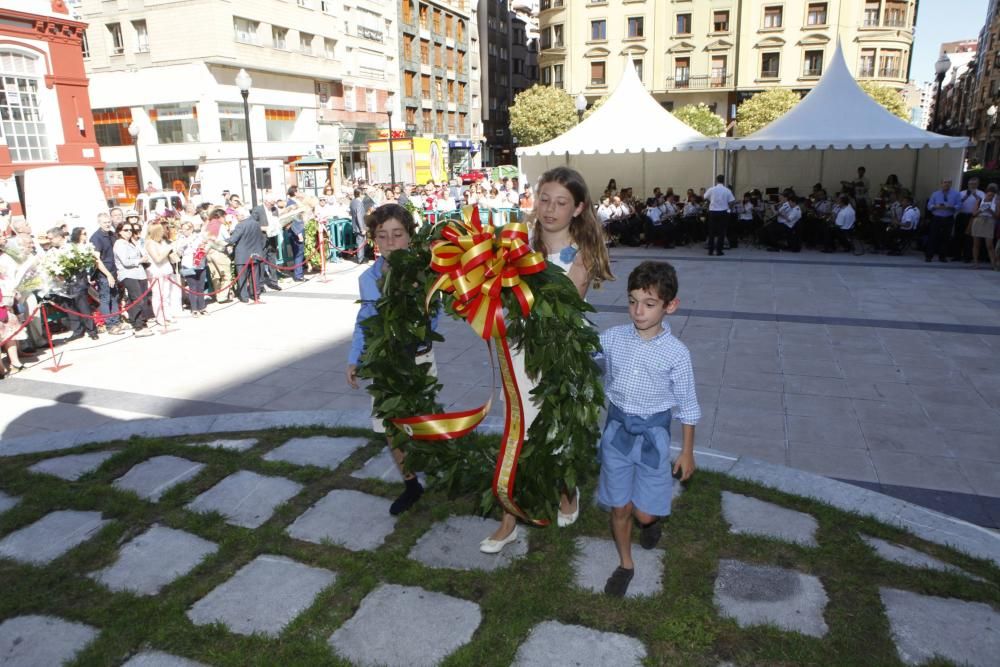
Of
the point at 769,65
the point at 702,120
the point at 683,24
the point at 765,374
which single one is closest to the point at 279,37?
the point at 702,120

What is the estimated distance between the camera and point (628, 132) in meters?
16.8

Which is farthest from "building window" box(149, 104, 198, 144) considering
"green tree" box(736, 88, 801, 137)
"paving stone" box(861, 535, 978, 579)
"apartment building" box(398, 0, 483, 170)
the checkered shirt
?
"paving stone" box(861, 535, 978, 579)

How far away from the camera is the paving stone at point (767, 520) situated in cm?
371

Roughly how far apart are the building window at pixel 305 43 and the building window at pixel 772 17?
2988 cm

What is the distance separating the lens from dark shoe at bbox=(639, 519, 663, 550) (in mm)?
3609

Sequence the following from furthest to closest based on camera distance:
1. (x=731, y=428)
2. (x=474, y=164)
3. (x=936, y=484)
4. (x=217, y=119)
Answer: (x=474, y=164) < (x=217, y=119) < (x=731, y=428) < (x=936, y=484)

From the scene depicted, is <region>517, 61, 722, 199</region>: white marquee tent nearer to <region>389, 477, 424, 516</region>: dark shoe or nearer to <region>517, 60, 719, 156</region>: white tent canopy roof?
<region>517, 60, 719, 156</region>: white tent canopy roof

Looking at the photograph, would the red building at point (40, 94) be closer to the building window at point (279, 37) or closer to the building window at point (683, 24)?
the building window at point (279, 37)

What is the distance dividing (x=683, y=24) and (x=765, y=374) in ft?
156

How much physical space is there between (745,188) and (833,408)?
47.2 feet

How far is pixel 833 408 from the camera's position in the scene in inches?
229

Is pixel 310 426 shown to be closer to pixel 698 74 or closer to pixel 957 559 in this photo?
pixel 957 559

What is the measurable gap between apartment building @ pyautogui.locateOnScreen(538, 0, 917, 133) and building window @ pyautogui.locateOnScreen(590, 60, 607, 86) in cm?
7

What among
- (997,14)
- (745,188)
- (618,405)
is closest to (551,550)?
(618,405)
